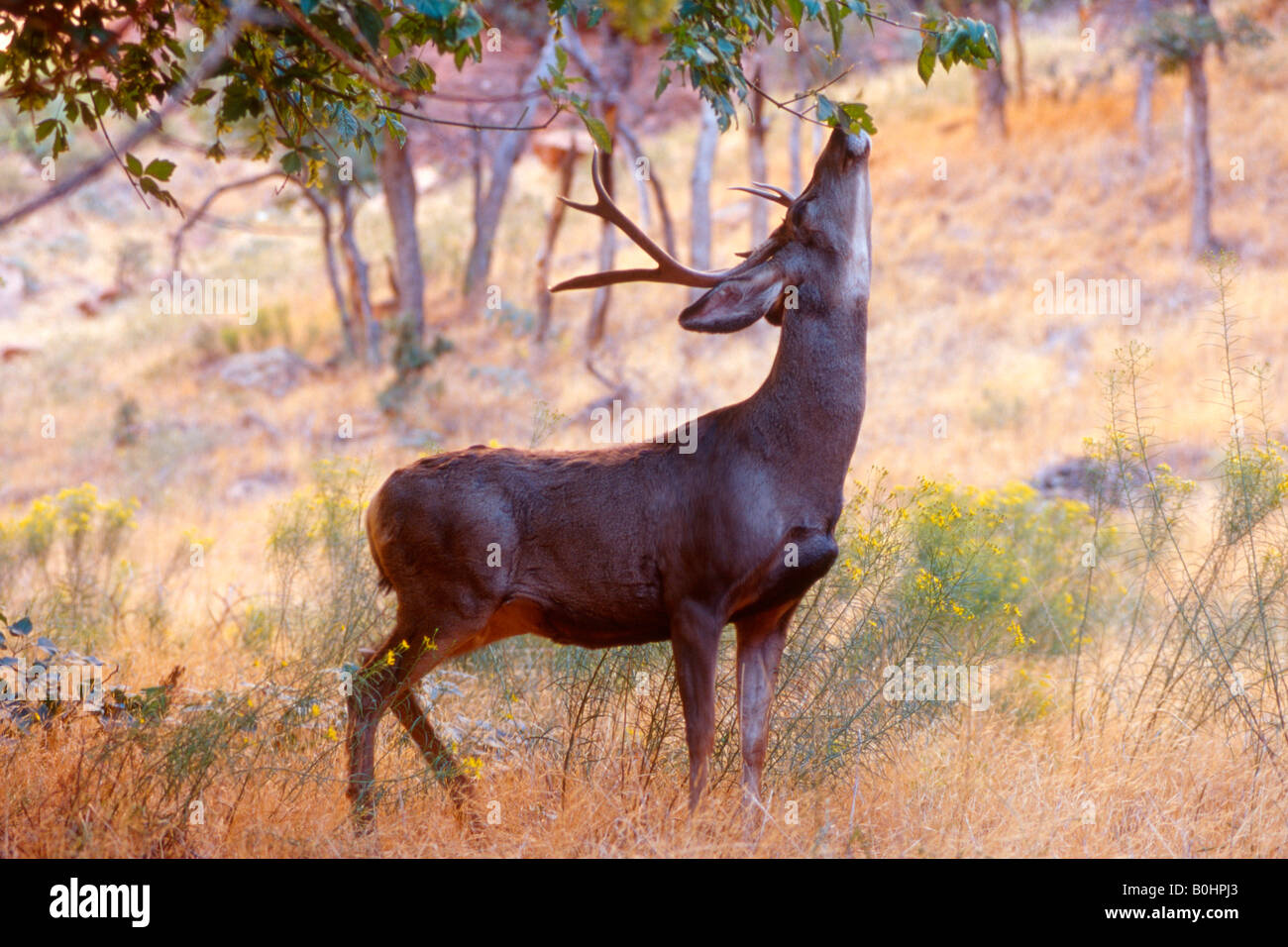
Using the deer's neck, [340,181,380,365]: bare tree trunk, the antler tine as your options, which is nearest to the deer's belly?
the deer's neck

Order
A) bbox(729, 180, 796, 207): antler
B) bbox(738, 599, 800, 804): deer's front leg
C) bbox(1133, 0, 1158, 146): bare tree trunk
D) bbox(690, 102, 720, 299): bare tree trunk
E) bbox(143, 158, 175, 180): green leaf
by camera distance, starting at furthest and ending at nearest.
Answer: bbox(1133, 0, 1158, 146): bare tree trunk → bbox(690, 102, 720, 299): bare tree trunk → bbox(729, 180, 796, 207): antler → bbox(143, 158, 175, 180): green leaf → bbox(738, 599, 800, 804): deer's front leg

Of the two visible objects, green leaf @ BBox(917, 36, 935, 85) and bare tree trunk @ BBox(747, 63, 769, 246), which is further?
bare tree trunk @ BBox(747, 63, 769, 246)

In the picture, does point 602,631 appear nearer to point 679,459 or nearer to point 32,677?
point 679,459

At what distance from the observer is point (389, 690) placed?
4.71m

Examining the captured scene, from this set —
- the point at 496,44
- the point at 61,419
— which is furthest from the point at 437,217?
the point at 496,44

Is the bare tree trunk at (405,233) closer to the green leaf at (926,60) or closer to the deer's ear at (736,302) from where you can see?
the deer's ear at (736,302)

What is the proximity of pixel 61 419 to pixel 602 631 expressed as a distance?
63.5 ft

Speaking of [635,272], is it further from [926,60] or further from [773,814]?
[773,814]

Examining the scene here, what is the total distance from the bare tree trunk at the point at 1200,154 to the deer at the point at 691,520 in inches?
759

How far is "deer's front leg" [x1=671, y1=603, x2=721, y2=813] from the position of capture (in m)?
4.30

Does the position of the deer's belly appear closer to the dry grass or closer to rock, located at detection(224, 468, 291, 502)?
the dry grass

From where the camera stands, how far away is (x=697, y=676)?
4.30 meters

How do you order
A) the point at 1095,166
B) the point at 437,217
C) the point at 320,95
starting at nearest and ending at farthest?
the point at 320,95, the point at 1095,166, the point at 437,217

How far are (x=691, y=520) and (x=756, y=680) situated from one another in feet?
2.10
